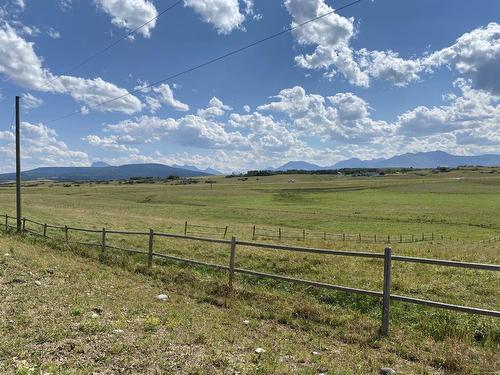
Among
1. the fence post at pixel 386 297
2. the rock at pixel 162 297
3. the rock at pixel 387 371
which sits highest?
the fence post at pixel 386 297

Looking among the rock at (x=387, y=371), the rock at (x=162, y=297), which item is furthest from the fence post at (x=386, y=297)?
the rock at (x=162, y=297)

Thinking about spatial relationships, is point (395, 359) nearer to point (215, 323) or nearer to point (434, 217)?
point (215, 323)

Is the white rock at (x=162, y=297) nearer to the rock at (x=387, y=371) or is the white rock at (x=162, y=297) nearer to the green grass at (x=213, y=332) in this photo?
the green grass at (x=213, y=332)

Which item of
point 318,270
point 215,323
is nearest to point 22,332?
point 215,323

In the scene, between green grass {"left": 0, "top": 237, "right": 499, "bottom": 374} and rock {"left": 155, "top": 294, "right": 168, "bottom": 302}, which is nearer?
green grass {"left": 0, "top": 237, "right": 499, "bottom": 374}

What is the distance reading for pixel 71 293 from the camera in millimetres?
9727

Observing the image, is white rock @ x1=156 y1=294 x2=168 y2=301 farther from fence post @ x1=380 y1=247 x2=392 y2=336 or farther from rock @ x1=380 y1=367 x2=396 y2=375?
rock @ x1=380 y1=367 x2=396 y2=375

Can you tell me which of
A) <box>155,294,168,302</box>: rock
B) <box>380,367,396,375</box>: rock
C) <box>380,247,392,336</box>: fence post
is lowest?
<box>155,294,168,302</box>: rock

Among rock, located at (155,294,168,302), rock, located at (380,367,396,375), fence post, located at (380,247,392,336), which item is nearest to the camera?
rock, located at (380,367,396,375)

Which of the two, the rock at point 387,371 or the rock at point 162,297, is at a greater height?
the rock at point 387,371

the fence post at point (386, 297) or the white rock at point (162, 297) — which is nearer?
the fence post at point (386, 297)

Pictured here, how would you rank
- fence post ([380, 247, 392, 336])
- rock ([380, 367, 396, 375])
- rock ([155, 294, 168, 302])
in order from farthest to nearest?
rock ([155, 294, 168, 302]), fence post ([380, 247, 392, 336]), rock ([380, 367, 396, 375])

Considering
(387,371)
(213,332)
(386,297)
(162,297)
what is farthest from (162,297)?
(387,371)

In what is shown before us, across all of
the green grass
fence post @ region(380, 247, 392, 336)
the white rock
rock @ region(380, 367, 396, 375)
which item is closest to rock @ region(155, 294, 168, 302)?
the white rock
